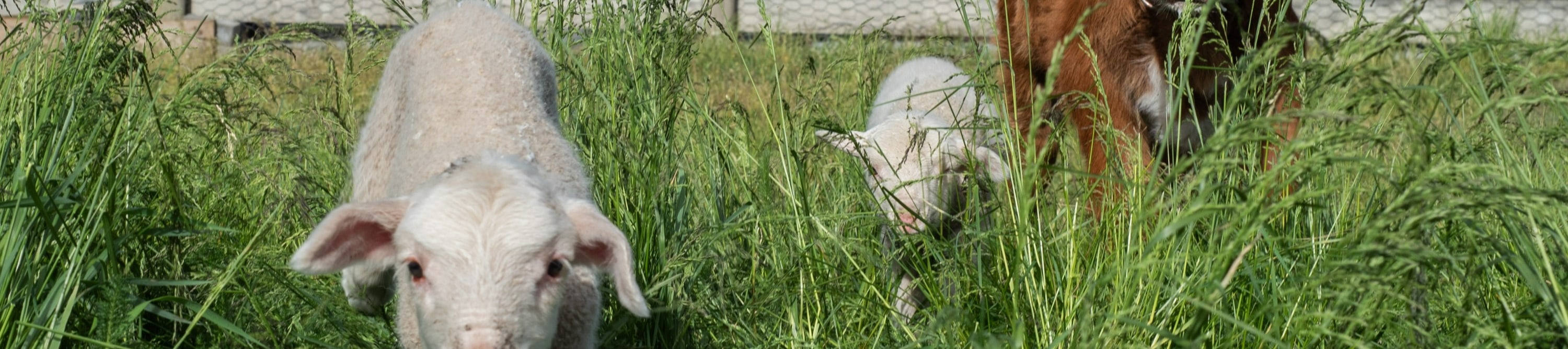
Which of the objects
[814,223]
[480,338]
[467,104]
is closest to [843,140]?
[814,223]

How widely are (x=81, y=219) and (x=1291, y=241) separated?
7.97 feet

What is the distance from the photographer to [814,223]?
3.41 metres

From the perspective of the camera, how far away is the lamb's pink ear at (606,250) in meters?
2.53

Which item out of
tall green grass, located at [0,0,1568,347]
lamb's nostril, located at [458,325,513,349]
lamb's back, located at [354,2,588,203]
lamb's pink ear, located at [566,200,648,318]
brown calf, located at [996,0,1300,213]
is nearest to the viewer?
tall green grass, located at [0,0,1568,347]

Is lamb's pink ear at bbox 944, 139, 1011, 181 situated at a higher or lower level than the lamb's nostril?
higher

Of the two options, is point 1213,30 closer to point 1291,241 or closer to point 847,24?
point 1291,241

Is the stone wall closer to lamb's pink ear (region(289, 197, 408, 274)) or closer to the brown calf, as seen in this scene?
the brown calf

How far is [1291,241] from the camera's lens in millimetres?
2957

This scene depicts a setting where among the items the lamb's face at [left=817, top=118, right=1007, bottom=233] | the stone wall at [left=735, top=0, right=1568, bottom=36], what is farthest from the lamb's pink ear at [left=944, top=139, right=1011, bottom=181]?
the stone wall at [left=735, top=0, right=1568, bottom=36]

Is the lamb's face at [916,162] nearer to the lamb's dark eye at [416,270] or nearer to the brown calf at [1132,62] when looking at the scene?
the brown calf at [1132,62]

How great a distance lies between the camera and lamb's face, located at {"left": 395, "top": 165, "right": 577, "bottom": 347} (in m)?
2.39

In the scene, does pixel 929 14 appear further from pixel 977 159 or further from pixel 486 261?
pixel 486 261

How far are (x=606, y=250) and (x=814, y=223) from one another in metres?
0.85

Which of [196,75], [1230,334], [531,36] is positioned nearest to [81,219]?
[196,75]
